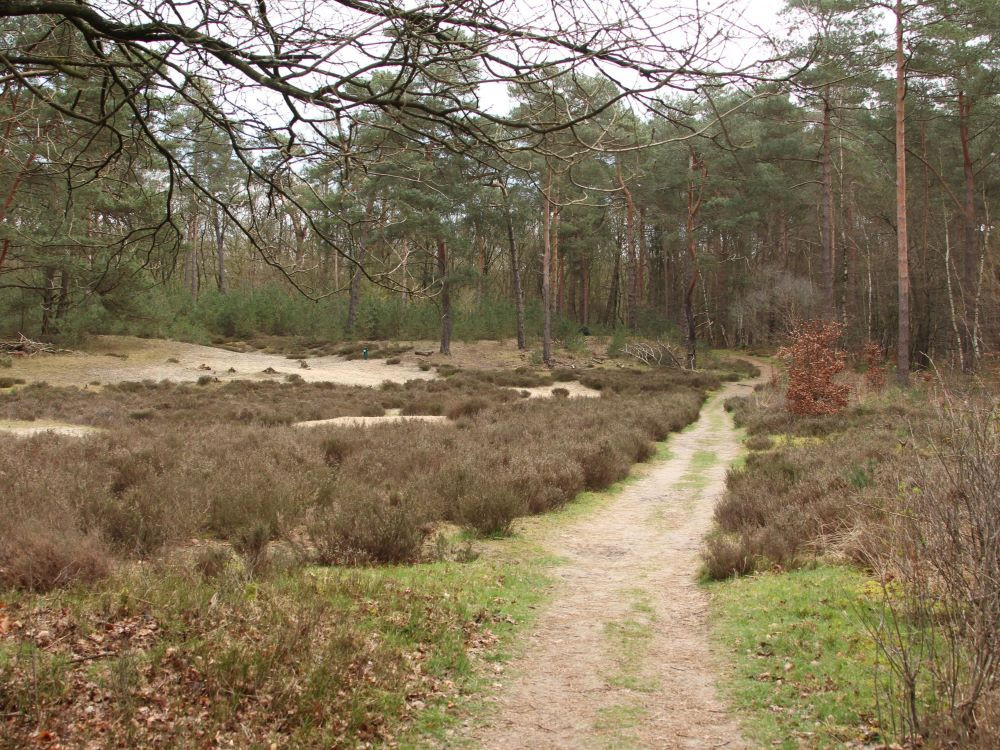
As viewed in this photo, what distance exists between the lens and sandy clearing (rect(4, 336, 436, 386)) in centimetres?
2861

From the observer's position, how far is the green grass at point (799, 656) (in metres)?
3.64

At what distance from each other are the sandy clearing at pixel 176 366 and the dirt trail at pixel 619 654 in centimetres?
2161

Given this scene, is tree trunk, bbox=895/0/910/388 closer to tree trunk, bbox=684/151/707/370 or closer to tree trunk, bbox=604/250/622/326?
tree trunk, bbox=684/151/707/370

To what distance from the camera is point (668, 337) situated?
44.3m

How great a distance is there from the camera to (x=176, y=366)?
31.9 m

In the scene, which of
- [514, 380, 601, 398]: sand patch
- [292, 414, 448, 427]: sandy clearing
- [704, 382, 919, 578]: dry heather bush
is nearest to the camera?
[704, 382, 919, 578]: dry heather bush

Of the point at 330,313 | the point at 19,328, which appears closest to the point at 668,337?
the point at 330,313

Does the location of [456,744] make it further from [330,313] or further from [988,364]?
[330,313]

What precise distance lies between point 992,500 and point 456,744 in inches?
106

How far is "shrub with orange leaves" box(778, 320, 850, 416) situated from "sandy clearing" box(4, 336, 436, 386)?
16324 mm

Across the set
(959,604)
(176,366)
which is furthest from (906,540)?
(176,366)

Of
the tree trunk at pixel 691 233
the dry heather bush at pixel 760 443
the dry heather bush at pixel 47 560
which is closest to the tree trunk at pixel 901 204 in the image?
the dry heather bush at pixel 760 443

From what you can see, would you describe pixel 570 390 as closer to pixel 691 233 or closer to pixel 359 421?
pixel 691 233

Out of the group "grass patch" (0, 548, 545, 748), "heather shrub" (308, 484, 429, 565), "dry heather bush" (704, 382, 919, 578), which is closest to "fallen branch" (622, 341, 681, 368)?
"dry heather bush" (704, 382, 919, 578)
